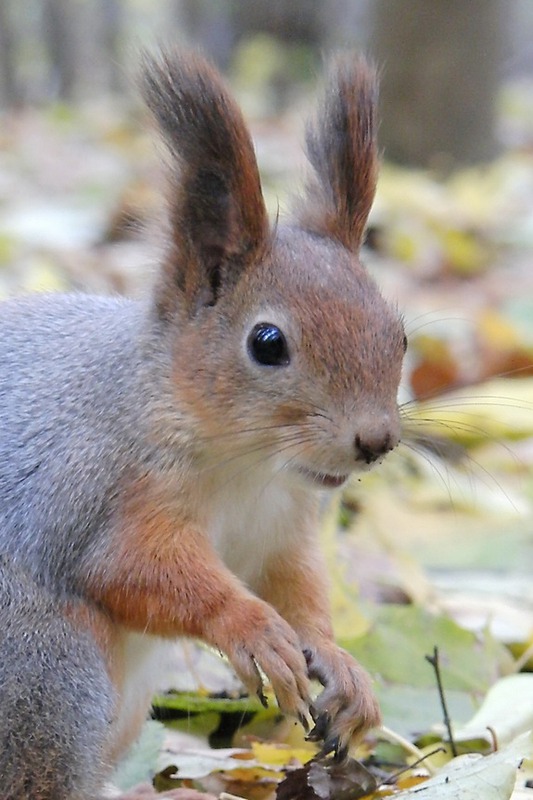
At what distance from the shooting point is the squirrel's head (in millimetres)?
1740

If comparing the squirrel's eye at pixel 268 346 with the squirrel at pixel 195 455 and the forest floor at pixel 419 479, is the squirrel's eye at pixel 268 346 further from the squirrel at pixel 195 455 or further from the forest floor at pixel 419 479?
the forest floor at pixel 419 479

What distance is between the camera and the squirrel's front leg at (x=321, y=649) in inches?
70.9

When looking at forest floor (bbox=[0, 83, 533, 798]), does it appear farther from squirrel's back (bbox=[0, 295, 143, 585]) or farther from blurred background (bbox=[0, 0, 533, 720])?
squirrel's back (bbox=[0, 295, 143, 585])

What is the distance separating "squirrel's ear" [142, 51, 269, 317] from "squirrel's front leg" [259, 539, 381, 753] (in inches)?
16.4

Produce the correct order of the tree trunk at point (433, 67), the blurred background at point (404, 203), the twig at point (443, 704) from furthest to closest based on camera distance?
the tree trunk at point (433, 67), the blurred background at point (404, 203), the twig at point (443, 704)

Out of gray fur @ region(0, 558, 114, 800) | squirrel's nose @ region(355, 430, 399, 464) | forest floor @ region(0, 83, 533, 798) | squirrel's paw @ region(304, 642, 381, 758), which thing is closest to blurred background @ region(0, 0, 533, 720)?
forest floor @ region(0, 83, 533, 798)

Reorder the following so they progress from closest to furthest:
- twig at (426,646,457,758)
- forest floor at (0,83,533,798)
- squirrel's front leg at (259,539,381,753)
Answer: squirrel's front leg at (259,539,381,753) < twig at (426,646,457,758) < forest floor at (0,83,533,798)

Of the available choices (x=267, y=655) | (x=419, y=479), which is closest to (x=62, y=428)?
(x=267, y=655)

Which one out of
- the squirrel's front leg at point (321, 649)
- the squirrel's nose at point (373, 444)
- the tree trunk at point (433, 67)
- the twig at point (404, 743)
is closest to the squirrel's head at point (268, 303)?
the squirrel's nose at point (373, 444)

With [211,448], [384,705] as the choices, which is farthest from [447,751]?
[211,448]

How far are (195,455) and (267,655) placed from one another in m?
0.29

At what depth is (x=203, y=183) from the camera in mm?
1896

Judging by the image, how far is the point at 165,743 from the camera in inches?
83.7

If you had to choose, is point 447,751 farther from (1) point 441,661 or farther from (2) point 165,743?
(2) point 165,743
